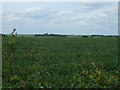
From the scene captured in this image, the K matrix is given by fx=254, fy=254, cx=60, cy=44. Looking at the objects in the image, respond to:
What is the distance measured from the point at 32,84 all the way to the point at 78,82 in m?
1.30

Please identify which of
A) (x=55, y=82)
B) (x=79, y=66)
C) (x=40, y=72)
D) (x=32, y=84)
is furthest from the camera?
(x=79, y=66)

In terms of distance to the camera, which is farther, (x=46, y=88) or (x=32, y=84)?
(x=32, y=84)

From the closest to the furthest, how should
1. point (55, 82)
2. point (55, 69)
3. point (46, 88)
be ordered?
1. point (46, 88)
2. point (55, 82)
3. point (55, 69)

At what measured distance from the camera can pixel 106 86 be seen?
21.6 ft

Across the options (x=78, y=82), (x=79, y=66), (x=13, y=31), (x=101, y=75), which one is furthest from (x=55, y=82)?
(x=79, y=66)

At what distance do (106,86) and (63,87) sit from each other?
1.12 meters

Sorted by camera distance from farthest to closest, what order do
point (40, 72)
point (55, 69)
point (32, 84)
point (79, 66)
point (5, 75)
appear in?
point (79, 66), point (55, 69), point (40, 72), point (5, 75), point (32, 84)

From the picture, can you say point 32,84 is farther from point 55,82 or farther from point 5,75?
point 5,75

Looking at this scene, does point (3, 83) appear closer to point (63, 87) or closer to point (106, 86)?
point (63, 87)

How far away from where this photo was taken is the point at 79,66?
10273 mm

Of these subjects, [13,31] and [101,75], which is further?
[13,31]

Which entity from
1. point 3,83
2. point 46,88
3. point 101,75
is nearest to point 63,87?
point 46,88

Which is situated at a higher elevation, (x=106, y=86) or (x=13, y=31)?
(x=13, y=31)

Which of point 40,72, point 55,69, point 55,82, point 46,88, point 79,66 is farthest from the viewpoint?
point 79,66
